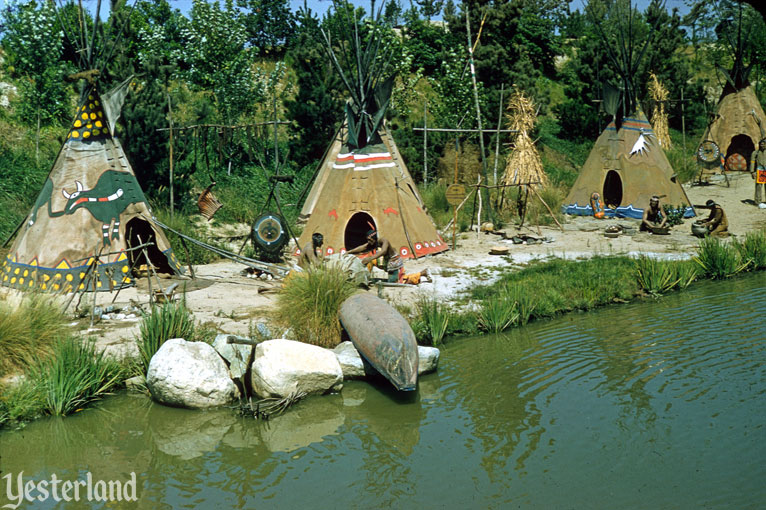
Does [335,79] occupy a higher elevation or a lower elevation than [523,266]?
higher

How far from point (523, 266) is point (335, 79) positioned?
29.1 feet

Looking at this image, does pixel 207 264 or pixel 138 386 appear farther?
pixel 207 264

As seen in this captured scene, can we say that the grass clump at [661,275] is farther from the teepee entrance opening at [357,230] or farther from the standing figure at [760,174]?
the standing figure at [760,174]

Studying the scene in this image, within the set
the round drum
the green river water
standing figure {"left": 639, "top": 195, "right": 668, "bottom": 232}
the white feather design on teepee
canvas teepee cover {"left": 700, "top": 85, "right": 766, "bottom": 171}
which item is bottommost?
the green river water

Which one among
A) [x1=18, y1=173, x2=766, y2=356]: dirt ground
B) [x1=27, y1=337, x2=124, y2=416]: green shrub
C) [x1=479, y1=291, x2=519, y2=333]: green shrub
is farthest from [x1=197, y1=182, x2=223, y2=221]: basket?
[x1=27, y1=337, x2=124, y2=416]: green shrub

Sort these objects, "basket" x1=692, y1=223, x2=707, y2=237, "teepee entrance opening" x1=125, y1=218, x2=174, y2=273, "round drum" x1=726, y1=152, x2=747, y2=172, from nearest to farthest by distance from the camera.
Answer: "teepee entrance opening" x1=125, y1=218, x2=174, y2=273
"basket" x1=692, y1=223, x2=707, y2=237
"round drum" x1=726, y1=152, x2=747, y2=172

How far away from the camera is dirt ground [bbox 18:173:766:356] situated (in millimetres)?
8734

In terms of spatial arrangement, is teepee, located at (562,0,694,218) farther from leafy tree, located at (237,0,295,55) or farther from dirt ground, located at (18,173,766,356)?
leafy tree, located at (237,0,295,55)

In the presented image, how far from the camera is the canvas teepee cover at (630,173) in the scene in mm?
17172

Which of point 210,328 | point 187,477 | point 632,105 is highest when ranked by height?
point 632,105

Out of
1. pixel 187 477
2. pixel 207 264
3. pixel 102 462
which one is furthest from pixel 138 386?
pixel 207 264

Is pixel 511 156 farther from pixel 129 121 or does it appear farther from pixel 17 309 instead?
pixel 17 309

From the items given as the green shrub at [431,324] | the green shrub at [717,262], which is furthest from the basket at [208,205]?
the green shrub at [717,262]

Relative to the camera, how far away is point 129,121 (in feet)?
46.1
